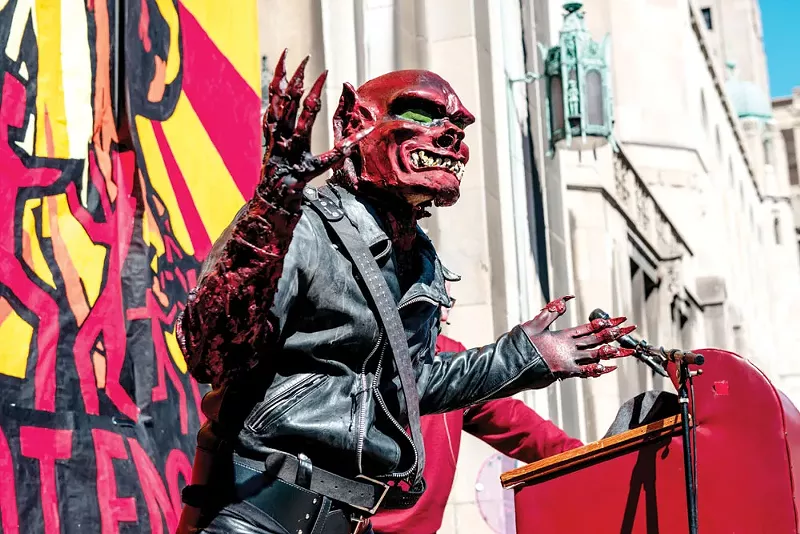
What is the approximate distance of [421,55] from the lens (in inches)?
412

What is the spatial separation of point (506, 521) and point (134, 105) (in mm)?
4892

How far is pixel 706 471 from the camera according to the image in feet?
13.4

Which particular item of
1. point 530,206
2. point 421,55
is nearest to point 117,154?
point 421,55

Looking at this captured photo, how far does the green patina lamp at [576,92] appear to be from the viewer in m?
13.5

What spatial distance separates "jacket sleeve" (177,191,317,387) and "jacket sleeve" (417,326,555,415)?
2.12 ft

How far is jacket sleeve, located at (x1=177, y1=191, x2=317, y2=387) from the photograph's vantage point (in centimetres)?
285

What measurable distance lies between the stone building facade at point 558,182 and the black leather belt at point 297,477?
6212 mm

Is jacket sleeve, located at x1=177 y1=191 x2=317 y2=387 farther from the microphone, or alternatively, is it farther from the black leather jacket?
the microphone

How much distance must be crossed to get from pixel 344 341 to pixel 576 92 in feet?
35.1

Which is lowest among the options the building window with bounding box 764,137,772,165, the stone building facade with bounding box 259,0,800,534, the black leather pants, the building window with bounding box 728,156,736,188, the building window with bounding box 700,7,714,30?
the black leather pants

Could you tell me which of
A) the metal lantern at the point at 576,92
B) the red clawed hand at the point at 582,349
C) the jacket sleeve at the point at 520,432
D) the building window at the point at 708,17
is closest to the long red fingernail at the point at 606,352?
the red clawed hand at the point at 582,349

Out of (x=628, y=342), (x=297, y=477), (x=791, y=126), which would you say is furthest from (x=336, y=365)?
(x=791, y=126)

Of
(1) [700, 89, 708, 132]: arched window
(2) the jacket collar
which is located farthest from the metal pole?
(1) [700, 89, 708, 132]: arched window

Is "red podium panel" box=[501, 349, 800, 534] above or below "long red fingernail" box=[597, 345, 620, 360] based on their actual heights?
below
